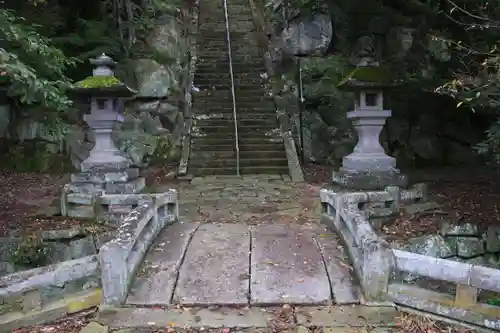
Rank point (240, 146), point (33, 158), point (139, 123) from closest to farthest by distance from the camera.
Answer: point (33, 158)
point (240, 146)
point (139, 123)

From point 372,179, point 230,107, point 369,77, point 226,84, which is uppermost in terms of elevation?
point 226,84

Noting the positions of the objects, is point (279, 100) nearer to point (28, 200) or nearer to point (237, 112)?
point (237, 112)

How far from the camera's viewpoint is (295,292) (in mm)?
4801

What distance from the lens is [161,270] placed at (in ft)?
17.4

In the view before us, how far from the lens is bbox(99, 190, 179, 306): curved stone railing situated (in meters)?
4.65

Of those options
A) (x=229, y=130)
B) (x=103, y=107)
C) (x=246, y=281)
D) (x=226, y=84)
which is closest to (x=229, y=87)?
(x=226, y=84)

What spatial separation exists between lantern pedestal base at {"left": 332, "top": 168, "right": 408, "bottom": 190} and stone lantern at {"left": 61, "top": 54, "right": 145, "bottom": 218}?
11.9 feet

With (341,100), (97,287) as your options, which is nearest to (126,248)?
(97,287)

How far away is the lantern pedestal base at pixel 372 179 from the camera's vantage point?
309 inches

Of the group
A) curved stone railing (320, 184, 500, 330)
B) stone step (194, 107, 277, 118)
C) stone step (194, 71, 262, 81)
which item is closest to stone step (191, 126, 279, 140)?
stone step (194, 107, 277, 118)

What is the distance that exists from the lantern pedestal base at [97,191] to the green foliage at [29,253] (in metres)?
0.80

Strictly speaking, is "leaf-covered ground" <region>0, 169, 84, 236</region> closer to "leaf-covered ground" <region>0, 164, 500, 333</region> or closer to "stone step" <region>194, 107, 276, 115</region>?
"leaf-covered ground" <region>0, 164, 500, 333</region>

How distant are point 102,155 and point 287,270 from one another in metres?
4.32

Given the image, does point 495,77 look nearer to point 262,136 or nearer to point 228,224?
point 228,224
